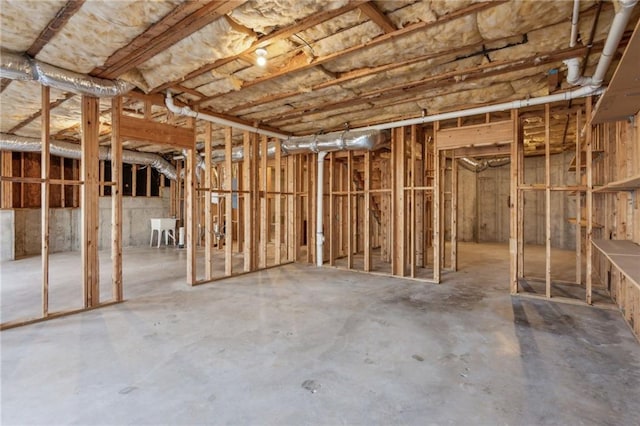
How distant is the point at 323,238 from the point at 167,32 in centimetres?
448

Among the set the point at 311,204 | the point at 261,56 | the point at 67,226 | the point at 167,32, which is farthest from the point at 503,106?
the point at 67,226

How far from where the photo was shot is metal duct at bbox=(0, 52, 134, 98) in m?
3.17

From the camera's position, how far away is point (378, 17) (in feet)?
8.77

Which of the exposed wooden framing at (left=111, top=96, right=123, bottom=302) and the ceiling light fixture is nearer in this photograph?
the ceiling light fixture

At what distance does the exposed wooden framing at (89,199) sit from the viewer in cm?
379

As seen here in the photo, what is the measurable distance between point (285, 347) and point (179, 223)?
873 centimetres

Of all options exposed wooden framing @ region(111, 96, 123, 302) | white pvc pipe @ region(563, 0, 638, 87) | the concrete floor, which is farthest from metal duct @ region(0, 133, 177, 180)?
white pvc pipe @ region(563, 0, 638, 87)

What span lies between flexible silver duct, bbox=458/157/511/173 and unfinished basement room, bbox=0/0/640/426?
131 inches

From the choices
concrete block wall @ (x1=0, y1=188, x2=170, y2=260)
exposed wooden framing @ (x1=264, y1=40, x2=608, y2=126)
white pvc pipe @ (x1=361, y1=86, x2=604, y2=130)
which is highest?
exposed wooden framing @ (x1=264, y1=40, x2=608, y2=126)

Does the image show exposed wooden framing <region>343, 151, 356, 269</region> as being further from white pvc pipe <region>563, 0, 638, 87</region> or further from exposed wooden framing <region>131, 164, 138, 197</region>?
exposed wooden framing <region>131, 164, 138, 197</region>

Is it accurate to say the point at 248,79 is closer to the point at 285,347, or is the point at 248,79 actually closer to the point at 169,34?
the point at 169,34

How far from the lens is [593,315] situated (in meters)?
3.63

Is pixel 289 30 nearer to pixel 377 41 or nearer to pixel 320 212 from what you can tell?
pixel 377 41

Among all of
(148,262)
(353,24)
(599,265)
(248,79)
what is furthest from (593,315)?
(148,262)
